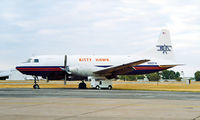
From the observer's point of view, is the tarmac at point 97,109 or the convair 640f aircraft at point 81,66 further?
the convair 640f aircraft at point 81,66

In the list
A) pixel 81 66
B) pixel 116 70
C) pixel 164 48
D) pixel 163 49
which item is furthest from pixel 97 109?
pixel 164 48

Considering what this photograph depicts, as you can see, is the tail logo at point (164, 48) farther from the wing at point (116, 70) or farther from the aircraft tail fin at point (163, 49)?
the wing at point (116, 70)

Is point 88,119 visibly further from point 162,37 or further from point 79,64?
point 162,37

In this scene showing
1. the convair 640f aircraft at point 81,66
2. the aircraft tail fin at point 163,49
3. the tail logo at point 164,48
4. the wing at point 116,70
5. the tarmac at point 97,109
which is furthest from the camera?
the tail logo at point 164,48

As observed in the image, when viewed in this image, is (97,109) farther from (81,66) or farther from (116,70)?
(81,66)

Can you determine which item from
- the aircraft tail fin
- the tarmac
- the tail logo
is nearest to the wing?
the aircraft tail fin

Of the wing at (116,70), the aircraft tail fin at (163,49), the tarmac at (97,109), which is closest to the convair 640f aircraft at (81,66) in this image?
the wing at (116,70)

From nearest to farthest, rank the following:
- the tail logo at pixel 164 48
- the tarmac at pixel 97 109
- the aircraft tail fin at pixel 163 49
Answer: the tarmac at pixel 97 109 → the aircraft tail fin at pixel 163 49 → the tail logo at pixel 164 48

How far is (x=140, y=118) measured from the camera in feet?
35.5

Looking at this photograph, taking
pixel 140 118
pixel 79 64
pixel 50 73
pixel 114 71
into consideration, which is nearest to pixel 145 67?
pixel 114 71

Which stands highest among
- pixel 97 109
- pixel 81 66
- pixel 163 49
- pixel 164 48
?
pixel 164 48

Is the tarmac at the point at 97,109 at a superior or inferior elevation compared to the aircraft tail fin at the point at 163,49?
inferior

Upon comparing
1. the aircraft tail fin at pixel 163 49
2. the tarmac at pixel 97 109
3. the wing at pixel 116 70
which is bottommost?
the tarmac at pixel 97 109

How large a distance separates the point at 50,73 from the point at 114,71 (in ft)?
29.9
